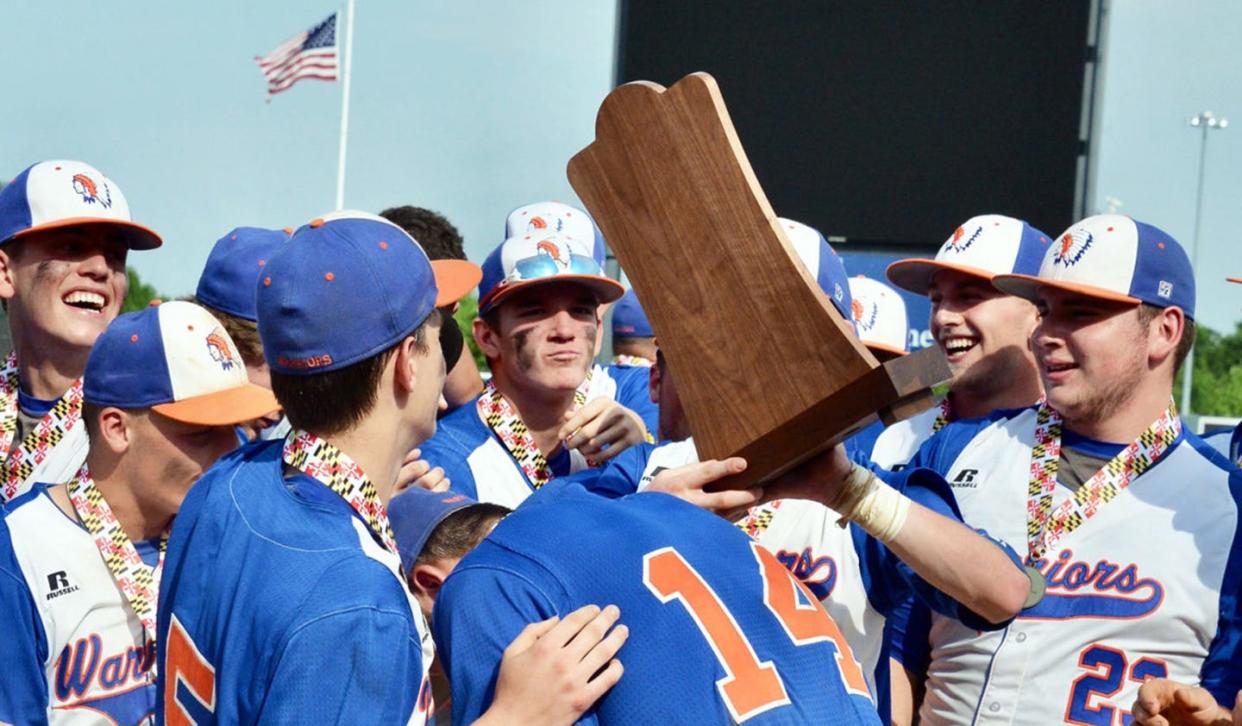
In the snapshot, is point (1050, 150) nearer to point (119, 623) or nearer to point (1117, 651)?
point (1117, 651)

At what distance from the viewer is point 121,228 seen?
14.9 feet

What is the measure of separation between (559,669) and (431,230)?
3.24 meters

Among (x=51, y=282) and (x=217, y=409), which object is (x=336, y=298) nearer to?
(x=217, y=409)

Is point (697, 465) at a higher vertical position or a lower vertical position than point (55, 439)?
higher

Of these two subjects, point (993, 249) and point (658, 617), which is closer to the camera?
point (658, 617)

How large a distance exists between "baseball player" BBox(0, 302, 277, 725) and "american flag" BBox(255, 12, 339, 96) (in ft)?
57.3

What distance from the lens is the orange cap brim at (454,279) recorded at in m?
3.29

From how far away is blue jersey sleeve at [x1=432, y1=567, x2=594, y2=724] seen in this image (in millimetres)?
2195

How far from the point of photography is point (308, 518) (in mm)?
2273

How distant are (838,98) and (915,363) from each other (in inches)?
338

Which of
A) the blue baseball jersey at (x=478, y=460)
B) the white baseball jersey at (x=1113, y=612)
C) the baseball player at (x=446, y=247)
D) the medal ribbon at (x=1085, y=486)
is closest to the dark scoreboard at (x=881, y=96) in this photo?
the baseball player at (x=446, y=247)

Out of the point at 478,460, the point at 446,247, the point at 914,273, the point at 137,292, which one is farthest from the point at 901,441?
the point at 137,292

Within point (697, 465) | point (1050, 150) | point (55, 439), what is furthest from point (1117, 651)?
point (1050, 150)

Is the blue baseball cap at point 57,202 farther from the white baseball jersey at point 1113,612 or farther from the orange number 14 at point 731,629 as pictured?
the orange number 14 at point 731,629
